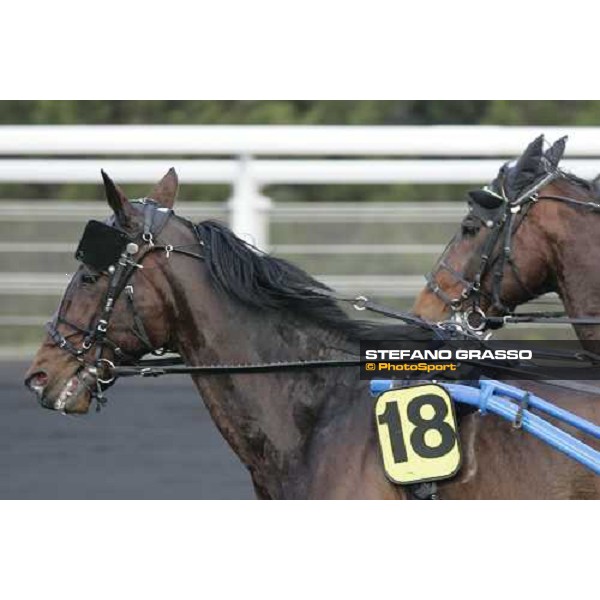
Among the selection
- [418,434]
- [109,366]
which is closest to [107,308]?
[109,366]

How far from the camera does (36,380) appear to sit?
4.14 m

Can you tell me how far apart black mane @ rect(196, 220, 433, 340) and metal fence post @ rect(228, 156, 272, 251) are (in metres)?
1.77

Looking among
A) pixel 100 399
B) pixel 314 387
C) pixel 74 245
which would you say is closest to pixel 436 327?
pixel 314 387

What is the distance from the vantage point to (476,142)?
237 inches

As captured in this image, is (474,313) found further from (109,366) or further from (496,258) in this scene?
(109,366)

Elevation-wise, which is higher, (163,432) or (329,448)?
(163,432)

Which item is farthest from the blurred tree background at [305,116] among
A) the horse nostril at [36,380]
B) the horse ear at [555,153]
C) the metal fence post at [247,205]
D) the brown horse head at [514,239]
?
the horse nostril at [36,380]

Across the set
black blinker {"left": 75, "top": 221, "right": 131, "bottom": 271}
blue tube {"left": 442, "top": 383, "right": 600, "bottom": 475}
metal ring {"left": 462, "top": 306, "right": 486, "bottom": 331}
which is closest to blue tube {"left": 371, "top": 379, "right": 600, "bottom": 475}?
blue tube {"left": 442, "top": 383, "right": 600, "bottom": 475}

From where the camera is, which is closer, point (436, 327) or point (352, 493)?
point (352, 493)

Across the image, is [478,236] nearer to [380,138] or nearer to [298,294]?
[298,294]

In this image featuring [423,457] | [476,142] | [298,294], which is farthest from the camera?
[476,142]

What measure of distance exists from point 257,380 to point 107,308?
482 millimetres

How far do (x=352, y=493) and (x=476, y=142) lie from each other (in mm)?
2483

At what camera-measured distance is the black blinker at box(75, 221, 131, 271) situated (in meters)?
4.05
